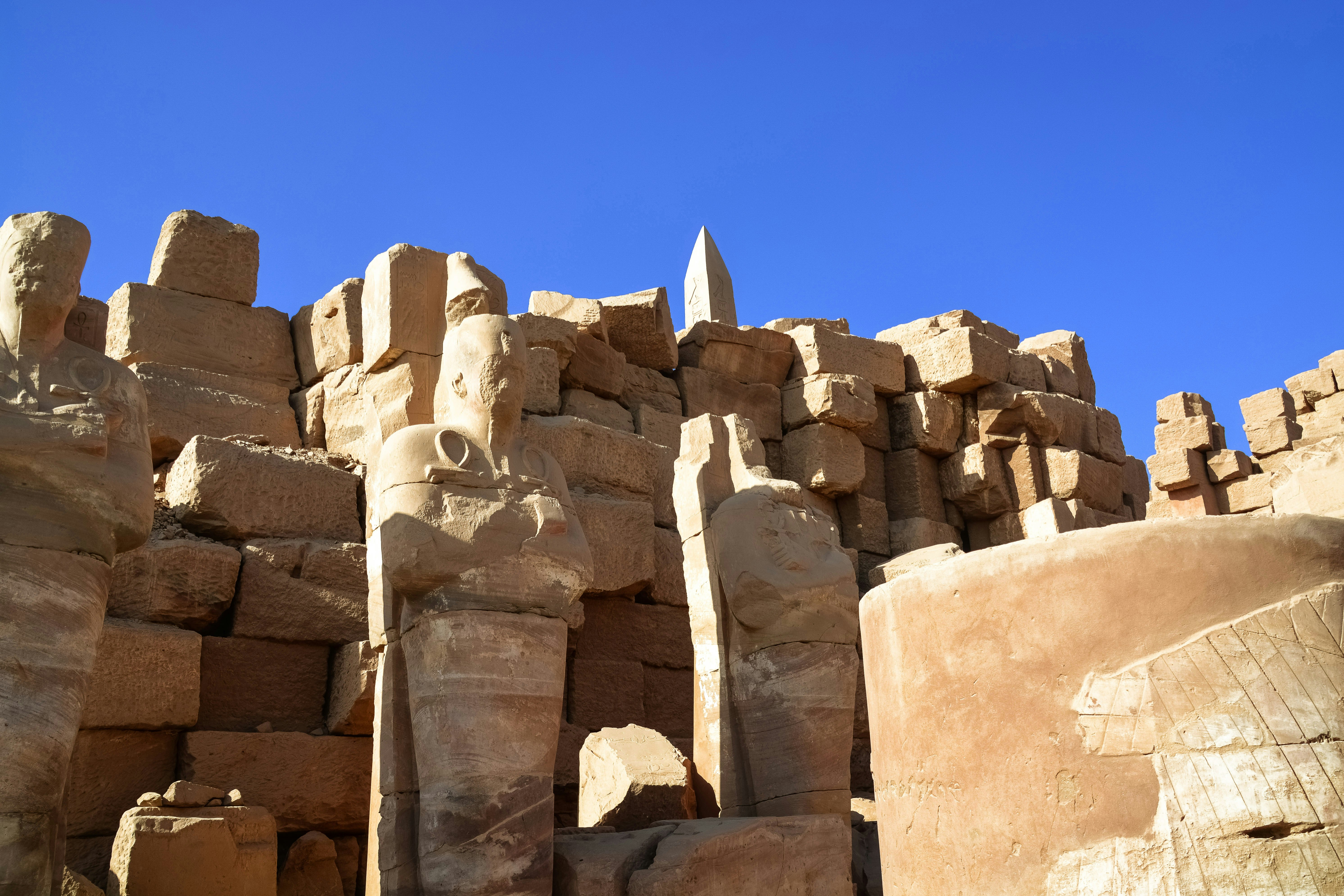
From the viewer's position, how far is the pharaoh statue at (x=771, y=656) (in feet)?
17.3

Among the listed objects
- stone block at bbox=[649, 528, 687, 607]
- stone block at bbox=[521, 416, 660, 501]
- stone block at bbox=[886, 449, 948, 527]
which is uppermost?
stone block at bbox=[886, 449, 948, 527]

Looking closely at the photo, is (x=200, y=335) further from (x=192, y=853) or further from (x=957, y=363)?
(x=957, y=363)

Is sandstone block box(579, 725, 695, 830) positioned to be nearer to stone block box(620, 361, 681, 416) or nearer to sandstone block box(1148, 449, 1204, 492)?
stone block box(620, 361, 681, 416)

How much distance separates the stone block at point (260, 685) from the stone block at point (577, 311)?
123 inches

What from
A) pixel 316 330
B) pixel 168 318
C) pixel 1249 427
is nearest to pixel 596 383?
pixel 316 330

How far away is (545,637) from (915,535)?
5.66 meters

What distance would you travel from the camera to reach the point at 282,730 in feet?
19.2

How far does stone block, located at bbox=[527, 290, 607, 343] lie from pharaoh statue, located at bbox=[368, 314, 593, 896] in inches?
143

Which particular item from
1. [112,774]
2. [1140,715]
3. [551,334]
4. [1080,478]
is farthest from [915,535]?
[1140,715]

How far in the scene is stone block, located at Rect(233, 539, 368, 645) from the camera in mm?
5945

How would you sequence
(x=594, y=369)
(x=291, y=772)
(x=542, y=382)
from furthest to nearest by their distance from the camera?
(x=594, y=369)
(x=542, y=382)
(x=291, y=772)

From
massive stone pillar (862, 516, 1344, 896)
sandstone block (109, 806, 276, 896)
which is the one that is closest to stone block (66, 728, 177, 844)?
sandstone block (109, 806, 276, 896)

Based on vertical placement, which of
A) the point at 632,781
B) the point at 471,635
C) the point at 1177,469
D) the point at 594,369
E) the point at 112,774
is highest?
the point at 1177,469

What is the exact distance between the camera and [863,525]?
9.60 metres
